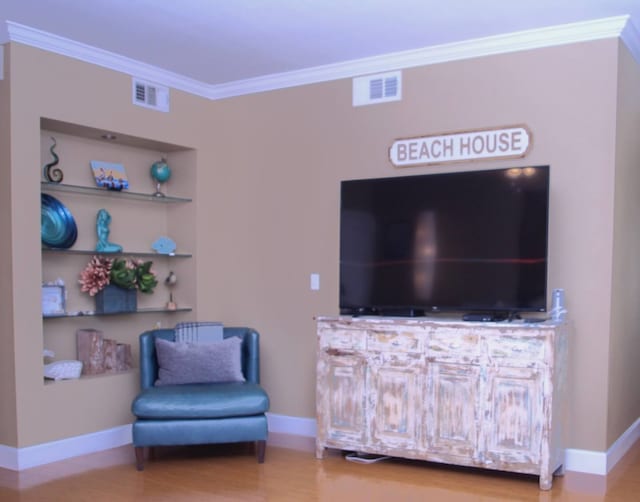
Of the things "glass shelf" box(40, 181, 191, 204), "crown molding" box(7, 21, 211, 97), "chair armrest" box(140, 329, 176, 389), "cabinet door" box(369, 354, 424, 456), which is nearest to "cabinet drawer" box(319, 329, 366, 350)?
"cabinet door" box(369, 354, 424, 456)

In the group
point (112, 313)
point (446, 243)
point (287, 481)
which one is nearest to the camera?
point (287, 481)

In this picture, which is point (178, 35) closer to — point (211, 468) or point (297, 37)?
point (297, 37)

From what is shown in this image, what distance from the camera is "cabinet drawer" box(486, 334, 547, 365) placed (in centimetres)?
382

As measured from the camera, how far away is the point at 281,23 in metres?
4.12

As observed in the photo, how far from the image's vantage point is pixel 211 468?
4.25 metres

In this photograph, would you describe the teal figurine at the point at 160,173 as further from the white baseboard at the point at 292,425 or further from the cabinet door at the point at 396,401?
the cabinet door at the point at 396,401

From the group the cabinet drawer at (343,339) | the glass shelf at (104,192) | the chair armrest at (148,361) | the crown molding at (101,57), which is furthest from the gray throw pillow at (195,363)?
the crown molding at (101,57)

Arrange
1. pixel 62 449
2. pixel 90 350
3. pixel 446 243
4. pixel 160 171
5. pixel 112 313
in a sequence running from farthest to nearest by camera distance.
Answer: pixel 160 171, pixel 112 313, pixel 90 350, pixel 62 449, pixel 446 243

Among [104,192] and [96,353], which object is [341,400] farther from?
[104,192]

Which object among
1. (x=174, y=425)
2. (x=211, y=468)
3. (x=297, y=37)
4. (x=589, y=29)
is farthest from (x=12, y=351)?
(x=589, y=29)

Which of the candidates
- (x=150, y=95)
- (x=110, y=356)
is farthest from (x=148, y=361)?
(x=150, y=95)

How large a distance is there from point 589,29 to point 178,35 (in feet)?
8.36

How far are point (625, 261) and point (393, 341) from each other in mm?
1608

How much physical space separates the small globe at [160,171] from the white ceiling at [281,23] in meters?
0.87
